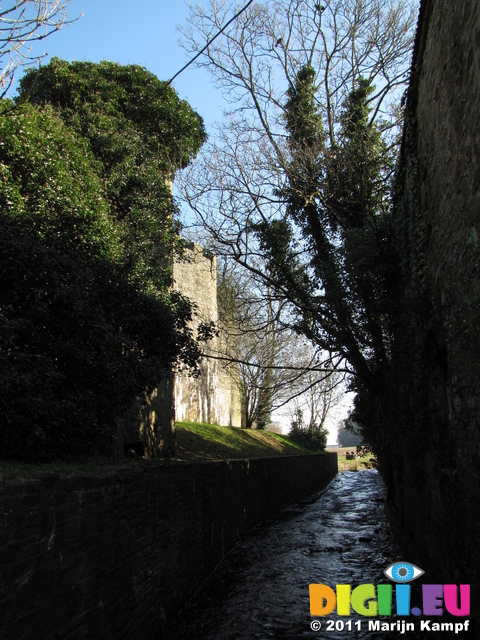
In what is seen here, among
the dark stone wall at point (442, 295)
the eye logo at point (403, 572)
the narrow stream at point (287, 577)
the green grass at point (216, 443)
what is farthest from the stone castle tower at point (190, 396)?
the eye logo at point (403, 572)

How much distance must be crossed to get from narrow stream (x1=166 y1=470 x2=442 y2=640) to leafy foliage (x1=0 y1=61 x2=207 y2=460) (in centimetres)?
263

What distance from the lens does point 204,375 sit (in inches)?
784

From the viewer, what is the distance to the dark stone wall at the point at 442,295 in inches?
170

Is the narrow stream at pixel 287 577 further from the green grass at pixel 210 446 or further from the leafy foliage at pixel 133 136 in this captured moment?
the leafy foliage at pixel 133 136

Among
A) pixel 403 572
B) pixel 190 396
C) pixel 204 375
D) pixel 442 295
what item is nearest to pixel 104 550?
pixel 442 295

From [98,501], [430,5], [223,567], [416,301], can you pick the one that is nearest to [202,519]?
[223,567]

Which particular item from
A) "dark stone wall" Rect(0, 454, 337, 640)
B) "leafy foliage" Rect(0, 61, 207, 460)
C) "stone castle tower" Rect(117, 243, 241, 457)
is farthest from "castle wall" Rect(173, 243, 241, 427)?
"dark stone wall" Rect(0, 454, 337, 640)

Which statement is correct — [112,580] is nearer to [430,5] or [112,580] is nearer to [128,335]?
[128,335]

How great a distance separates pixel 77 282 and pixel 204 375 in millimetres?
13727

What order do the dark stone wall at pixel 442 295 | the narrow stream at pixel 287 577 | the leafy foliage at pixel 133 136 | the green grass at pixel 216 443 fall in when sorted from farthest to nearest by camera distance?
1. the green grass at pixel 216 443
2. the leafy foliage at pixel 133 136
3. the narrow stream at pixel 287 577
4. the dark stone wall at pixel 442 295

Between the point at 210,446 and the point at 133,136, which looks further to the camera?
the point at 210,446

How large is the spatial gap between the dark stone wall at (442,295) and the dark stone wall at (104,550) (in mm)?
3222

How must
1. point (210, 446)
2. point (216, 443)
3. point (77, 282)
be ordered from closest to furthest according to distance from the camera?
point (77, 282), point (210, 446), point (216, 443)

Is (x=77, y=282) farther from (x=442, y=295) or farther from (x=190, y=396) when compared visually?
(x=190, y=396)
